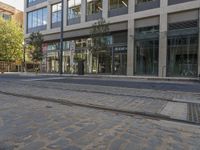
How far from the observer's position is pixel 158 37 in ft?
85.3

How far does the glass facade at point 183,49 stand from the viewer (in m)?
23.9

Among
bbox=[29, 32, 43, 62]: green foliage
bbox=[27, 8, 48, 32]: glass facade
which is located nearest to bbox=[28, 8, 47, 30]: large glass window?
bbox=[27, 8, 48, 32]: glass facade

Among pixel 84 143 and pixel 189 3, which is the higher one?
pixel 189 3

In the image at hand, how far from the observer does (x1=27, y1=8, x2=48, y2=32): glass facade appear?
40.7 m

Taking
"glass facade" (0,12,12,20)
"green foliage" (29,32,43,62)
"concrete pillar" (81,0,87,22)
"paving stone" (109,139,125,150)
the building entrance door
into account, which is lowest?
"paving stone" (109,139,125,150)

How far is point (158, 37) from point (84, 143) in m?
23.0

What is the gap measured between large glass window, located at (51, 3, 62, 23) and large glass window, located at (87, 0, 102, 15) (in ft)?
20.6

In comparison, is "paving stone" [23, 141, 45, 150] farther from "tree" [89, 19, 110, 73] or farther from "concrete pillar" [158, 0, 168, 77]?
"tree" [89, 19, 110, 73]

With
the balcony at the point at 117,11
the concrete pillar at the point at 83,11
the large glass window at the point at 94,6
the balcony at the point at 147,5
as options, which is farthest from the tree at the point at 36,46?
the balcony at the point at 147,5

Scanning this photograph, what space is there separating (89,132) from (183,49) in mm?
21707

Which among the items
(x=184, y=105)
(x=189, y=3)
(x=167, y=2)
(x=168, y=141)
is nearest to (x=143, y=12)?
(x=167, y=2)

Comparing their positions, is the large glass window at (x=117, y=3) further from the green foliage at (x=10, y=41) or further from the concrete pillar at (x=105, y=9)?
the green foliage at (x=10, y=41)

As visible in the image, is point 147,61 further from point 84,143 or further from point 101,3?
point 84,143

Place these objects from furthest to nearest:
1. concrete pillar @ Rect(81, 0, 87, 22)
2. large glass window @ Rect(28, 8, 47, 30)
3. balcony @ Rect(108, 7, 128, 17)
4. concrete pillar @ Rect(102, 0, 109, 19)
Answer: large glass window @ Rect(28, 8, 47, 30), concrete pillar @ Rect(81, 0, 87, 22), concrete pillar @ Rect(102, 0, 109, 19), balcony @ Rect(108, 7, 128, 17)
